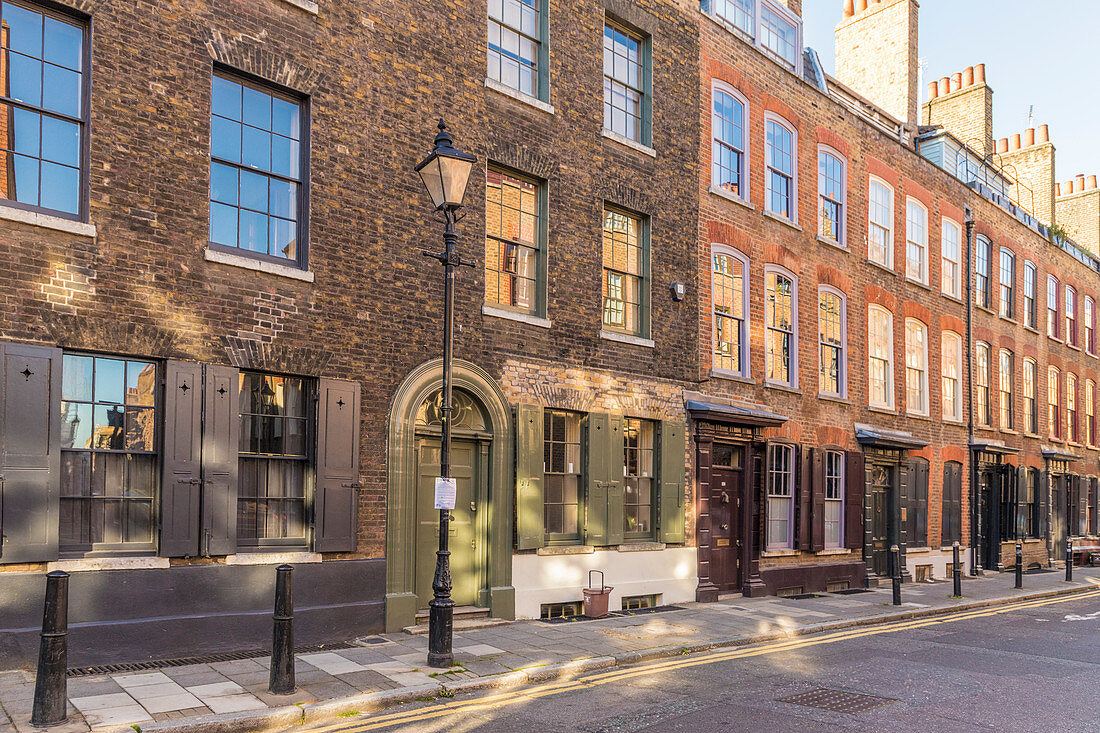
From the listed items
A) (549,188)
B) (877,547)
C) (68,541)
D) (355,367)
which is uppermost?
(549,188)

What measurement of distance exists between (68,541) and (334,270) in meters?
4.14

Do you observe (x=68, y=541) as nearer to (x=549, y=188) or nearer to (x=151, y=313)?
(x=151, y=313)

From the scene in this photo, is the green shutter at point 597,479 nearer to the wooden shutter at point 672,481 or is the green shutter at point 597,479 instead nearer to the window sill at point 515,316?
the wooden shutter at point 672,481

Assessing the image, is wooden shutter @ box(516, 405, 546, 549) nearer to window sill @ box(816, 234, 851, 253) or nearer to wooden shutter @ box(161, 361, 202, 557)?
wooden shutter @ box(161, 361, 202, 557)

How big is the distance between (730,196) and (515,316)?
19.9 ft

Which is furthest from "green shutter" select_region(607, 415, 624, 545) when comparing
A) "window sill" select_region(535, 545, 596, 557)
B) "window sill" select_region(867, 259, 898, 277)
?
"window sill" select_region(867, 259, 898, 277)

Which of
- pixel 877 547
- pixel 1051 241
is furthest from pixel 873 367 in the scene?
pixel 1051 241

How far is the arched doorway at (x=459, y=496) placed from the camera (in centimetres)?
1123

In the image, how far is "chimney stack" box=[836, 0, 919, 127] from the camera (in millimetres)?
23656

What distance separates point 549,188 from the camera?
13.7m

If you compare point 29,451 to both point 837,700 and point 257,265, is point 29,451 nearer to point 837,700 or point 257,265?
point 257,265

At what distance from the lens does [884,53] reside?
24.2m

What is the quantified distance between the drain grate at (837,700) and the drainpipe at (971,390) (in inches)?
658

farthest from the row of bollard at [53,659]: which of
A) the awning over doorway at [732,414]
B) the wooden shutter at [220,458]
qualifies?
the awning over doorway at [732,414]
